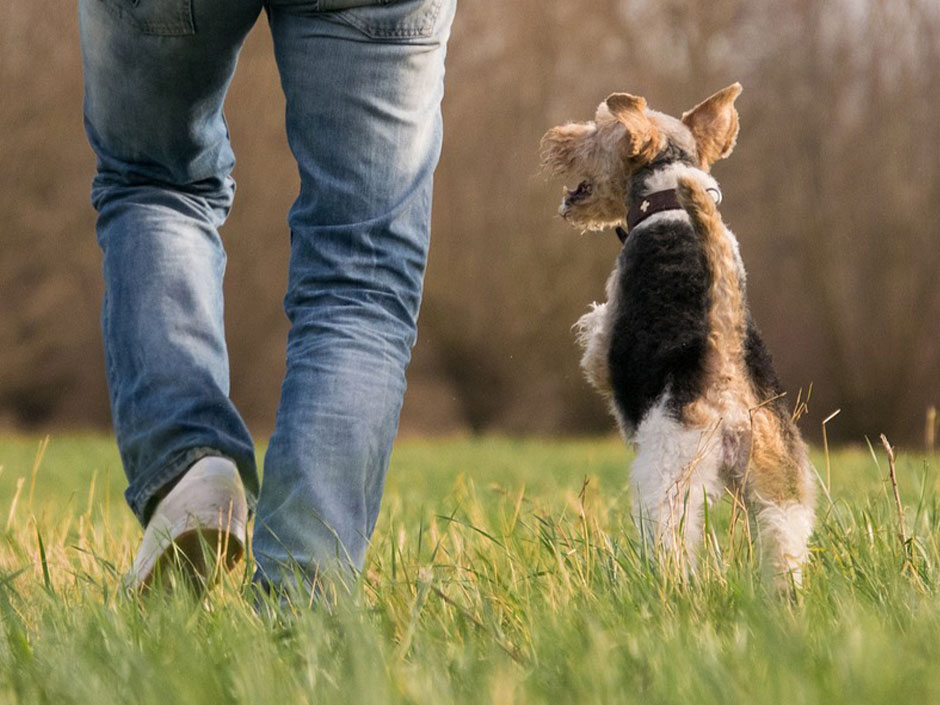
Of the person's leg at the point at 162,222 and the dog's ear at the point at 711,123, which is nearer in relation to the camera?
the person's leg at the point at 162,222

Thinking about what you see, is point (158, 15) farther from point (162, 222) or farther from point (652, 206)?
point (652, 206)

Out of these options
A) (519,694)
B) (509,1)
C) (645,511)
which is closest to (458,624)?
(519,694)

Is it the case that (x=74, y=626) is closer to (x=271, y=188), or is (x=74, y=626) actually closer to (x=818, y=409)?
(x=271, y=188)

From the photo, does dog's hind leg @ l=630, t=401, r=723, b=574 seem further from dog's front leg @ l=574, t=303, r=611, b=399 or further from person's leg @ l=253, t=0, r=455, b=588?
person's leg @ l=253, t=0, r=455, b=588

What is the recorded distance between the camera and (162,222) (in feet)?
7.88

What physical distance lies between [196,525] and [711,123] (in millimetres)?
2142

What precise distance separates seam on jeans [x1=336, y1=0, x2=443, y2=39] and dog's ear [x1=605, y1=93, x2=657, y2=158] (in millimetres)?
1221

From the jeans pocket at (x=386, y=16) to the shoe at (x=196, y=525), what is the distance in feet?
2.89

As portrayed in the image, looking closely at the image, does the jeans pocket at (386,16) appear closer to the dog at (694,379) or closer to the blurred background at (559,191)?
the dog at (694,379)

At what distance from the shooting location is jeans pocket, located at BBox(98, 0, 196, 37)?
2123 millimetres

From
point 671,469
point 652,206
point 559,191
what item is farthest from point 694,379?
point 559,191

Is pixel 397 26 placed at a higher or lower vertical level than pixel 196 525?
higher

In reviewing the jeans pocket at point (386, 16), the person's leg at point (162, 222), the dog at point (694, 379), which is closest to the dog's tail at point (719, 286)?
the dog at point (694, 379)

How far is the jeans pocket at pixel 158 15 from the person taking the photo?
212 centimetres
